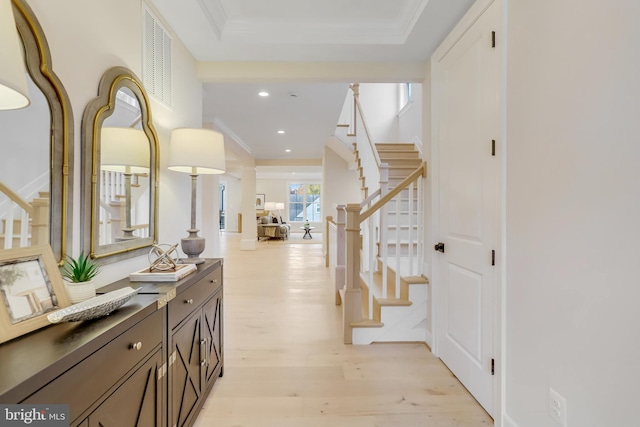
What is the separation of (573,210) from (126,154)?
2.11 metres

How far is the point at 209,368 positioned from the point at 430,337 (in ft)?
5.75

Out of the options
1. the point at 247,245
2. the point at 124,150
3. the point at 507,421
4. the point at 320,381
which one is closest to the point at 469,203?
the point at 507,421

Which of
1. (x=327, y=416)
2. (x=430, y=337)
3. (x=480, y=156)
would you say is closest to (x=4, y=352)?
(x=327, y=416)

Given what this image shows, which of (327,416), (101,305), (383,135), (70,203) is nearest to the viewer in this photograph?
(101,305)

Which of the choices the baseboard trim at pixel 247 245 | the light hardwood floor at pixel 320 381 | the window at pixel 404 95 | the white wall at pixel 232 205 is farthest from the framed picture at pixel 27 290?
the white wall at pixel 232 205

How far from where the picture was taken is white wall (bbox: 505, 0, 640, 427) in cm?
97

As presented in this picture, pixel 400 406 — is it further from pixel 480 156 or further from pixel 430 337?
pixel 480 156

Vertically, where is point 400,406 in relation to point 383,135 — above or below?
below

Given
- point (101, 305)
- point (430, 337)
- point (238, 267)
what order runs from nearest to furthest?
point (101, 305), point (430, 337), point (238, 267)

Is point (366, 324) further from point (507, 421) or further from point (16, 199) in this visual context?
point (16, 199)

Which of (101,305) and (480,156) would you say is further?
(480,156)

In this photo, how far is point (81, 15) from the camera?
1.30 meters

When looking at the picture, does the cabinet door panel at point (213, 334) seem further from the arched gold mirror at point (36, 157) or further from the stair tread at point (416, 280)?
the stair tread at point (416, 280)

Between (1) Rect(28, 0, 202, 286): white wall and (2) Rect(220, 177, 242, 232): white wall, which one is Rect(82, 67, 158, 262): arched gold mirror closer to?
(1) Rect(28, 0, 202, 286): white wall
